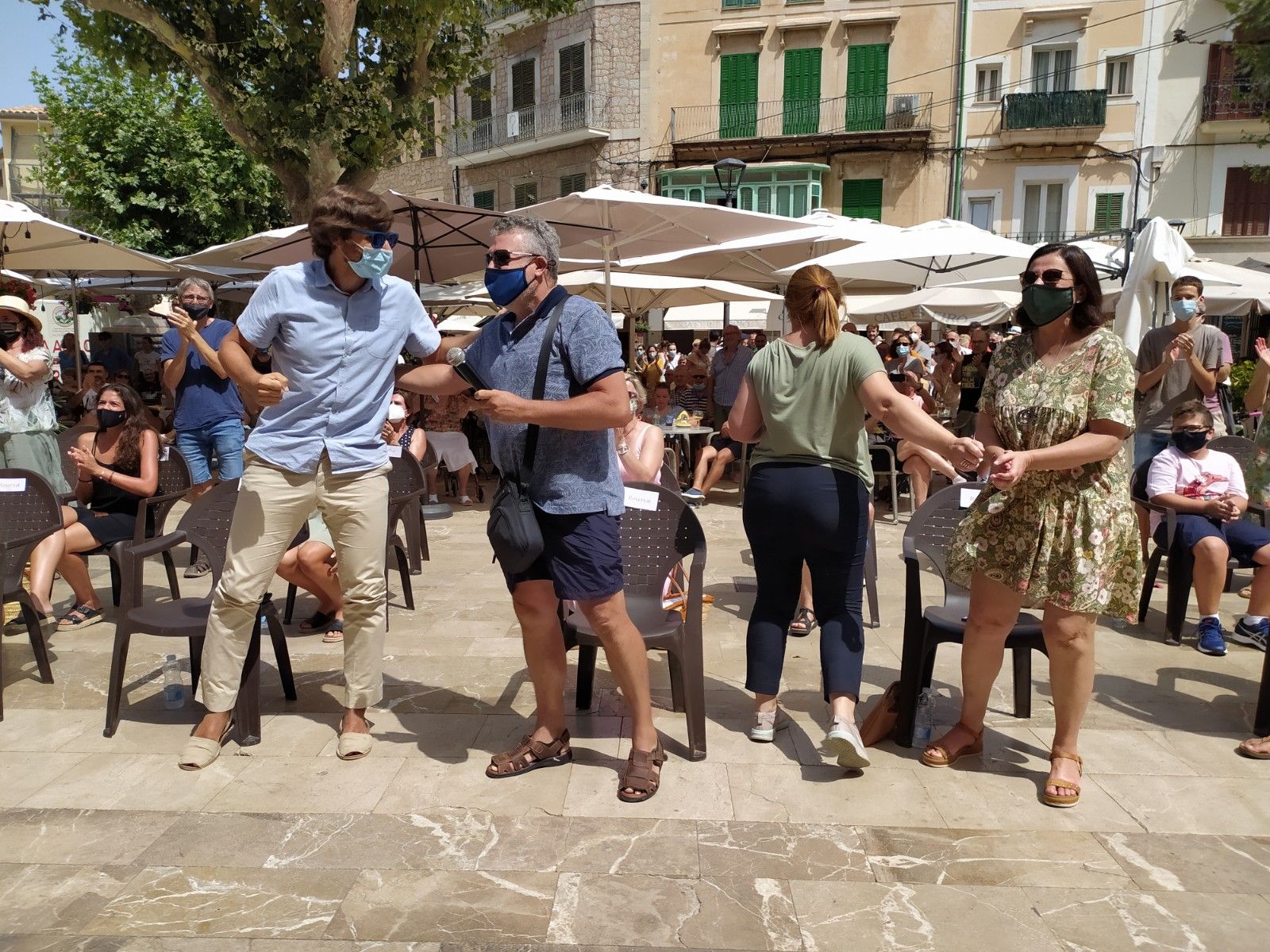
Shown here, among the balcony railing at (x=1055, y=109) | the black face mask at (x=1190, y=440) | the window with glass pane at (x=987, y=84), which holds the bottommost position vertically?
the black face mask at (x=1190, y=440)

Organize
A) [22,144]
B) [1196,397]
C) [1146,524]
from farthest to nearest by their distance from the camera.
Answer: [22,144], [1196,397], [1146,524]

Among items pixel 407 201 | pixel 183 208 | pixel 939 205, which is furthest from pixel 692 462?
pixel 183 208

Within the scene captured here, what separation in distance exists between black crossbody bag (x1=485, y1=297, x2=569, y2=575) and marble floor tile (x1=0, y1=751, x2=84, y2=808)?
1.78 metres

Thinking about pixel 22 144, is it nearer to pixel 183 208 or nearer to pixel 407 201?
pixel 183 208

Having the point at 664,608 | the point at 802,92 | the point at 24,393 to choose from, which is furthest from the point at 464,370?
the point at 802,92

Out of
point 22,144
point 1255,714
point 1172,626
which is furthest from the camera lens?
point 22,144

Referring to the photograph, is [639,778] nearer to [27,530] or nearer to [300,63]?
[27,530]

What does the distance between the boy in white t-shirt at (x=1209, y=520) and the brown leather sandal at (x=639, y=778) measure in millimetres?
3205

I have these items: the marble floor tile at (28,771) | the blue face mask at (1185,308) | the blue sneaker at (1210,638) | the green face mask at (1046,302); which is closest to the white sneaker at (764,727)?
the green face mask at (1046,302)

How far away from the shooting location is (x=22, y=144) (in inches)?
1941

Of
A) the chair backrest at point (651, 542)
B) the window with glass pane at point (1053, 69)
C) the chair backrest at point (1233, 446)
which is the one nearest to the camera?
the chair backrest at point (651, 542)

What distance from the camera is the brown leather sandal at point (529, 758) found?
10.9ft

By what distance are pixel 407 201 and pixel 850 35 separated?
19.6 m

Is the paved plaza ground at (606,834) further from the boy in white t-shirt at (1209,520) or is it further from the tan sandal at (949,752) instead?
the boy in white t-shirt at (1209,520)
